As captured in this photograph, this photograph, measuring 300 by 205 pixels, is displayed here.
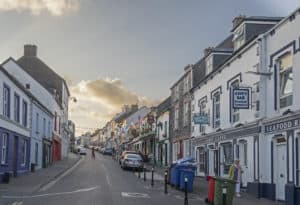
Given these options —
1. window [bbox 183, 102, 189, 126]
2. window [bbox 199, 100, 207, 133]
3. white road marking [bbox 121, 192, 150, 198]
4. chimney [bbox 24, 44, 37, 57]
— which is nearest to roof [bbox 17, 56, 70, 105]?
chimney [bbox 24, 44, 37, 57]

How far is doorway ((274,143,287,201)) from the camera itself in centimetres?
2206

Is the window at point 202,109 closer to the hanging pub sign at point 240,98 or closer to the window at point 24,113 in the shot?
the hanging pub sign at point 240,98

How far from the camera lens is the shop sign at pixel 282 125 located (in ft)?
67.9

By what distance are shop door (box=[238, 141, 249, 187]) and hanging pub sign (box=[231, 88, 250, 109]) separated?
9.15 ft

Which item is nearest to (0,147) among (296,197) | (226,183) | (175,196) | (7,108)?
(7,108)

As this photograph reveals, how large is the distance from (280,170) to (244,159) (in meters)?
4.92

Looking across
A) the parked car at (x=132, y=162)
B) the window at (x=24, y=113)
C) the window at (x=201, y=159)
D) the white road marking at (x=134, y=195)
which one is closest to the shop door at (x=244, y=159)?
the white road marking at (x=134, y=195)

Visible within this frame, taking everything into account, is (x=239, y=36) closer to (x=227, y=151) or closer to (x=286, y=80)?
(x=227, y=151)

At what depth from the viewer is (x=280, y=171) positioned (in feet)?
74.0

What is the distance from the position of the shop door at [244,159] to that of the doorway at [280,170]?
354cm

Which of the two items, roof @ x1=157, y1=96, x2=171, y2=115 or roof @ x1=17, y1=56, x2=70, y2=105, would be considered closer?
roof @ x1=157, y1=96, x2=171, y2=115

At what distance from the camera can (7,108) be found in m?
31.5

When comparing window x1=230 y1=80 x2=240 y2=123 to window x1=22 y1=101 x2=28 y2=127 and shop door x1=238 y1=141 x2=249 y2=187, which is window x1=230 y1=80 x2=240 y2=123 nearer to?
shop door x1=238 y1=141 x2=249 y2=187

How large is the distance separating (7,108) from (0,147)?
286cm
